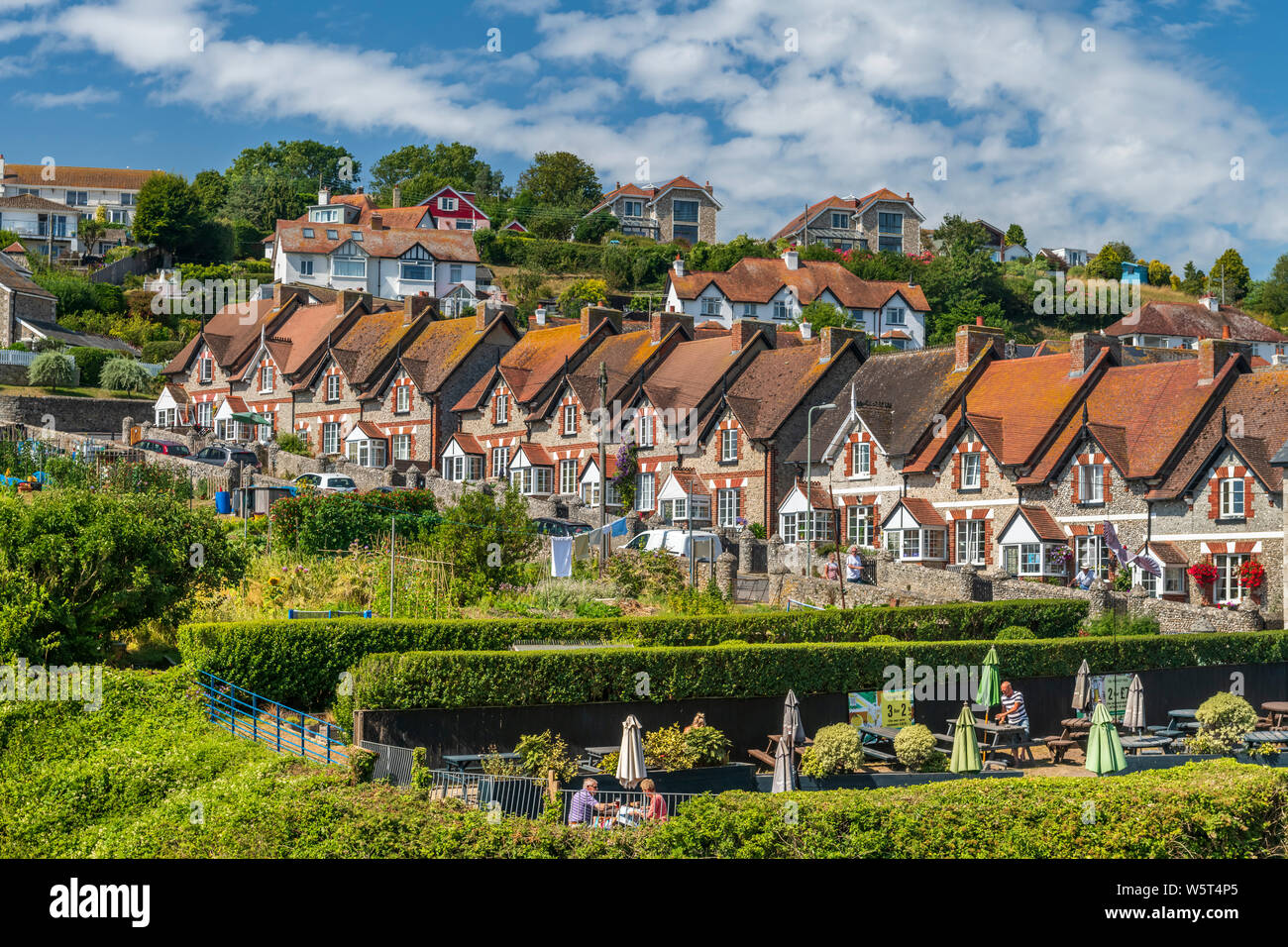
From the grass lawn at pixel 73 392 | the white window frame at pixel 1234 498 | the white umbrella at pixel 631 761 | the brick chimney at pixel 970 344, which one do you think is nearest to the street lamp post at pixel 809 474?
the brick chimney at pixel 970 344

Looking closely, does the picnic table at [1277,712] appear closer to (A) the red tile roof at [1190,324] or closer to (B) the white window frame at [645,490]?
(B) the white window frame at [645,490]

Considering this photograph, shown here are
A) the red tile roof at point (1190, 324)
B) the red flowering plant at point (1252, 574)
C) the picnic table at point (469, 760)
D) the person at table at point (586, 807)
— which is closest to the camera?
the person at table at point (586, 807)

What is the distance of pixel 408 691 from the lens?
Answer: 27.5 metres

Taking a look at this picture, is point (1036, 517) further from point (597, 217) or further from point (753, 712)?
point (597, 217)

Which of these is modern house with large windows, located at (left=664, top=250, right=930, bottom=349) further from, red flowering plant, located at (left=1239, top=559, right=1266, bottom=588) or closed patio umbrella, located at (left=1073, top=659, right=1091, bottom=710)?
closed patio umbrella, located at (left=1073, top=659, right=1091, bottom=710)

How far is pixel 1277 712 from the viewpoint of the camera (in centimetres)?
3241

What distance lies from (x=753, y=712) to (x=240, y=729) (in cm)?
1047

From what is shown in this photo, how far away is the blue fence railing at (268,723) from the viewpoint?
25688mm

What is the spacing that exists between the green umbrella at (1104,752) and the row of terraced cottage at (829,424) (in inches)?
749

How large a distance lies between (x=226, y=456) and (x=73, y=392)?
Answer: 22006mm

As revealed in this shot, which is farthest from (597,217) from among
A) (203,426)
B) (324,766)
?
(324,766)

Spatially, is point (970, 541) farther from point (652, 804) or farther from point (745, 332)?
point (652, 804)

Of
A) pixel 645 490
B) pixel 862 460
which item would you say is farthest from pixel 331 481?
pixel 862 460
